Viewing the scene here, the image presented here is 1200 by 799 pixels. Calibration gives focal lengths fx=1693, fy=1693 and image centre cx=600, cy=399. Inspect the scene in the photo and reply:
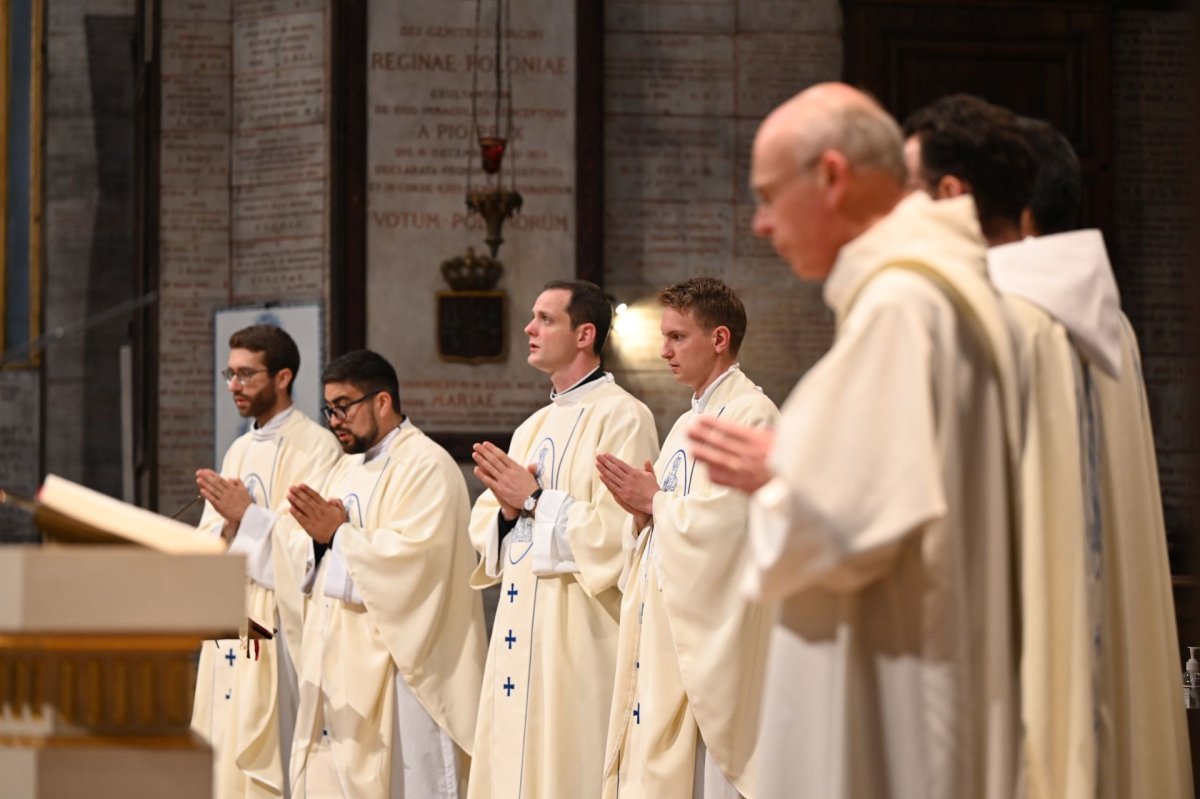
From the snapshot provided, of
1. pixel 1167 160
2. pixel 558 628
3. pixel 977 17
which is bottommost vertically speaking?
pixel 558 628

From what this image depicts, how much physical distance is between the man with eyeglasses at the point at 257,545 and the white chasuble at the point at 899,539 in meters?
4.51

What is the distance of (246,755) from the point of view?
24.2 feet

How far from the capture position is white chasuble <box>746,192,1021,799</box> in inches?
109

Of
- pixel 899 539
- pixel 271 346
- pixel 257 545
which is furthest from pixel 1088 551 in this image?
pixel 271 346

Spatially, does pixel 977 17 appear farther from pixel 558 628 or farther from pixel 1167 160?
pixel 558 628

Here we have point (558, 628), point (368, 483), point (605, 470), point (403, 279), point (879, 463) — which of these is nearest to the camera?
point (879, 463)

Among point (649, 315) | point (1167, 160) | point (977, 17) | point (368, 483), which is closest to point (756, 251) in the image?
Result: point (649, 315)

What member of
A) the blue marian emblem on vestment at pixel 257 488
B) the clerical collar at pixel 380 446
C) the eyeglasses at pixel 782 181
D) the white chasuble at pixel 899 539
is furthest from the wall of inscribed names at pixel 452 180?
the white chasuble at pixel 899 539

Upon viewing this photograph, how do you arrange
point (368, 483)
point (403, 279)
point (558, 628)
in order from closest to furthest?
point (558, 628) < point (368, 483) < point (403, 279)

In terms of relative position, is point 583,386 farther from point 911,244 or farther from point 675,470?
point 911,244

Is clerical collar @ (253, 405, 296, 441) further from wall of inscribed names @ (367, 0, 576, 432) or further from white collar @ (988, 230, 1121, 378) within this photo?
white collar @ (988, 230, 1121, 378)

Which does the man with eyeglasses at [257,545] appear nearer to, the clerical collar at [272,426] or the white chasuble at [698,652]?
the clerical collar at [272,426]

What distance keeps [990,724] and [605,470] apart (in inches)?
115

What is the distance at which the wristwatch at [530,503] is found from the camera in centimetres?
653
